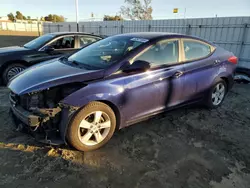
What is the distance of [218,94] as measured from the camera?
434 cm

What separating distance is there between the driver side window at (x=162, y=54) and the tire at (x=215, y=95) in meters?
1.21

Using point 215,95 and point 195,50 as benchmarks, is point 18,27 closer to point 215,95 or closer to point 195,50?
point 195,50

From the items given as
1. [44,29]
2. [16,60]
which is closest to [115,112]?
[16,60]

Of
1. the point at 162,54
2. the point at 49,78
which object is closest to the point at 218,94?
the point at 162,54

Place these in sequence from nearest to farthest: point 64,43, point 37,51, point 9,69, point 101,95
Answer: point 101,95
point 9,69
point 37,51
point 64,43

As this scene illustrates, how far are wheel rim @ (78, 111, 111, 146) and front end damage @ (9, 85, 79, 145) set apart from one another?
0.82 feet

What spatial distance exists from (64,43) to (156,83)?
13.5ft

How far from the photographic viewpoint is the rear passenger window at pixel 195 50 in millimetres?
3638

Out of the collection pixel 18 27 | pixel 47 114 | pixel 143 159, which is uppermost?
pixel 18 27

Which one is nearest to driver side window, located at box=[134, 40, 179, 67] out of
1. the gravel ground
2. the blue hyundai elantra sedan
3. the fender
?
the blue hyundai elantra sedan

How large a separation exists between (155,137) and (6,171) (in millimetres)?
2103

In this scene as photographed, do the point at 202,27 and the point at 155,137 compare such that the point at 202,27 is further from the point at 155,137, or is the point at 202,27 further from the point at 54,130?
the point at 54,130

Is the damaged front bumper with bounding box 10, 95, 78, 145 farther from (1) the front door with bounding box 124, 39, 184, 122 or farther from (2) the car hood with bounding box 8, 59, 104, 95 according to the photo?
(1) the front door with bounding box 124, 39, 184, 122

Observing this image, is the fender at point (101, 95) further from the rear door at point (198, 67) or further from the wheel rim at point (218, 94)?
the wheel rim at point (218, 94)
